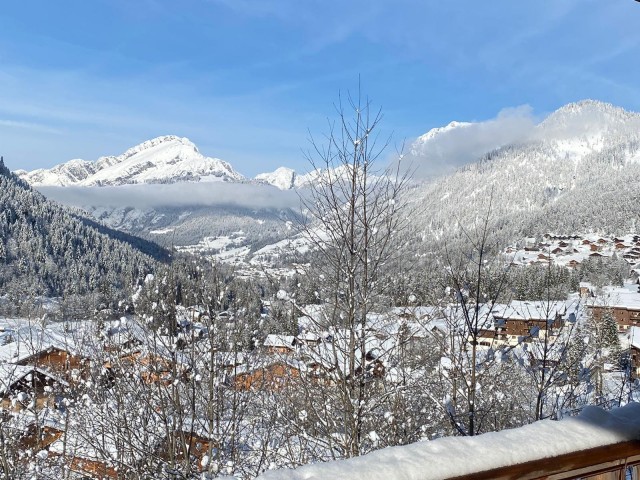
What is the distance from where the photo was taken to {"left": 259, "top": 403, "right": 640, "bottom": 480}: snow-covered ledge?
1.06 meters

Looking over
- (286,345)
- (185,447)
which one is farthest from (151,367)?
(286,345)

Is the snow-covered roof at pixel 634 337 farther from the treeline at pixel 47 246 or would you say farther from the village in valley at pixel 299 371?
the treeline at pixel 47 246

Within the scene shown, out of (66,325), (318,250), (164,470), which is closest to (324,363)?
(318,250)

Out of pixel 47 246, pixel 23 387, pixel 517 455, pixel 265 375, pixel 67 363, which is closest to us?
pixel 517 455

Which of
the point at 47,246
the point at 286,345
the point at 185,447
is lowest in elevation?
the point at 185,447

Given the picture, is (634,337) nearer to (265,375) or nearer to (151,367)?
(265,375)

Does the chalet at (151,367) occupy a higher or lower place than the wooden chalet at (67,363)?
higher

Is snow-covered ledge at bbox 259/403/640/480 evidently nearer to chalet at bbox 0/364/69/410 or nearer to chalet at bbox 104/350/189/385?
chalet at bbox 104/350/189/385

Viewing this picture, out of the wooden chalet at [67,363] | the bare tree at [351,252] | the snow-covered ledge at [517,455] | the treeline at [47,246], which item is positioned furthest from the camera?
the treeline at [47,246]

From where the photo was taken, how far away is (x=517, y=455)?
1235 millimetres

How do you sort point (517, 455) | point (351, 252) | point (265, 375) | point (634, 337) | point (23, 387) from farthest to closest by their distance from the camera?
point (634, 337), point (23, 387), point (265, 375), point (351, 252), point (517, 455)

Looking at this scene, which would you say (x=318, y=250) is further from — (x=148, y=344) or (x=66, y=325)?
(x=66, y=325)

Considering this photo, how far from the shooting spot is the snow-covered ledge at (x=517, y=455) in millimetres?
1064

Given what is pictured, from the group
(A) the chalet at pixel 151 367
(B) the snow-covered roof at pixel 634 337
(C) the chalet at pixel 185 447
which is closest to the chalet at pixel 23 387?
(A) the chalet at pixel 151 367
